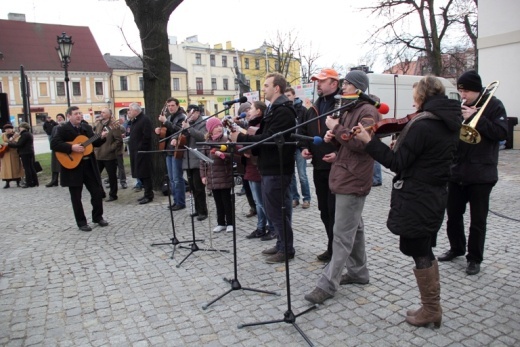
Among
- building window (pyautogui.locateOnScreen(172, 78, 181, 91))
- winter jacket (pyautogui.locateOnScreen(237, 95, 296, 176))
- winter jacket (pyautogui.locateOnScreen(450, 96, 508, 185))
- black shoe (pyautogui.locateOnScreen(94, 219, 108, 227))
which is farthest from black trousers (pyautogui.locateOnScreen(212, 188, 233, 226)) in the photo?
building window (pyautogui.locateOnScreen(172, 78, 181, 91))

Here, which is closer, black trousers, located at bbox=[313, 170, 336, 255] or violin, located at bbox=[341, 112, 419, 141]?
violin, located at bbox=[341, 112, 419, 141]

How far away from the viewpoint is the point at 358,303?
12.7 ft

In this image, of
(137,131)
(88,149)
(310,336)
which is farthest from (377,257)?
(137,131)

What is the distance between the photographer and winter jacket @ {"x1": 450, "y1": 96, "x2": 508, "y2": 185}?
418 centimetres

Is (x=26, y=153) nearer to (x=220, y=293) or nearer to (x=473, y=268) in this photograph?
(x=220, y=293)

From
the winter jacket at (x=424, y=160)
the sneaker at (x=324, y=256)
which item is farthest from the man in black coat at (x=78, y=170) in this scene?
the winter jacket at (x=424, y=160)

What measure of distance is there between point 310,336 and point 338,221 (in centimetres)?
100

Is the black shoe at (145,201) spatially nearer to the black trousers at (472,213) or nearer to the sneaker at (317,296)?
the sneaker at (317,296)

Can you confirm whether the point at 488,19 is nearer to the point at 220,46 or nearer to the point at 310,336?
the point at 310,336

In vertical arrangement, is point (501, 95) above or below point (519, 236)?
above

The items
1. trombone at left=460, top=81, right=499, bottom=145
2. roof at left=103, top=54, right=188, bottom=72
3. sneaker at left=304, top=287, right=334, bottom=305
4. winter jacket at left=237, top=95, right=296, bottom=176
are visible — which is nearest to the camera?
sneaker at left=304, top=287, right=334, bottom=305

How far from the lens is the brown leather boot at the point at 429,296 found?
329 centimetres

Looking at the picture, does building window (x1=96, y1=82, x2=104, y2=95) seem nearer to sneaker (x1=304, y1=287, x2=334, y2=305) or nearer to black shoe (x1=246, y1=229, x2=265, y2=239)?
black shoe (x1=246, y1=229, x2=265, y2=239)

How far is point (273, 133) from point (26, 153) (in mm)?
10523
